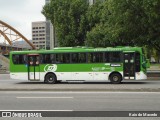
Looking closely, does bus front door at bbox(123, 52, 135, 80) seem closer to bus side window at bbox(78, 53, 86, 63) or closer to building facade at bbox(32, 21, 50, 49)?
bus side window at bbox(78, 53, 86, 63)

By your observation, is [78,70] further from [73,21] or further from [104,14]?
[73,21]

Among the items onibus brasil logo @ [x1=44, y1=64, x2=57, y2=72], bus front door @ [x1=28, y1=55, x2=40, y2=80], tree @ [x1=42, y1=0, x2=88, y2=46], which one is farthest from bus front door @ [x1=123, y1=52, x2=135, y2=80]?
tree @ [x1=42, y1=0, x2=88, y2=46]

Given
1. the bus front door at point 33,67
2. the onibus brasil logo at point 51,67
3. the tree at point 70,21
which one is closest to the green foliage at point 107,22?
the tree at point 70,21

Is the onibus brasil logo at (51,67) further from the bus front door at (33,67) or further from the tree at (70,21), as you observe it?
the tree at (70,21)

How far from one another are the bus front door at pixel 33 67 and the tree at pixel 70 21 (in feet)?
66.8

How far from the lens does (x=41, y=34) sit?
179 m

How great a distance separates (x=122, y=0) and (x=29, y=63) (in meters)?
9.56

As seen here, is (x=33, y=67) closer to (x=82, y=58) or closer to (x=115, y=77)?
(x=82, y=58)

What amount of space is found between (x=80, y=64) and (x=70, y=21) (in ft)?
75.2

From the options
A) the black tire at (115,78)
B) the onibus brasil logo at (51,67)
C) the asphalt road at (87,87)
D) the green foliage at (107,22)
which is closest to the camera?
the asphalt road at (87,87)

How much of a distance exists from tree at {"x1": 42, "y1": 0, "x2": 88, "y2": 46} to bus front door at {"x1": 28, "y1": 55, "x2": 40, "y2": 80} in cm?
2035

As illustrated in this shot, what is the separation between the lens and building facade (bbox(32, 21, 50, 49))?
575ft

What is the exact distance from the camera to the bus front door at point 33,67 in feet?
81.4

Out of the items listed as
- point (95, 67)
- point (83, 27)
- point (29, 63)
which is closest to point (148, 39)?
point (95, 67)
